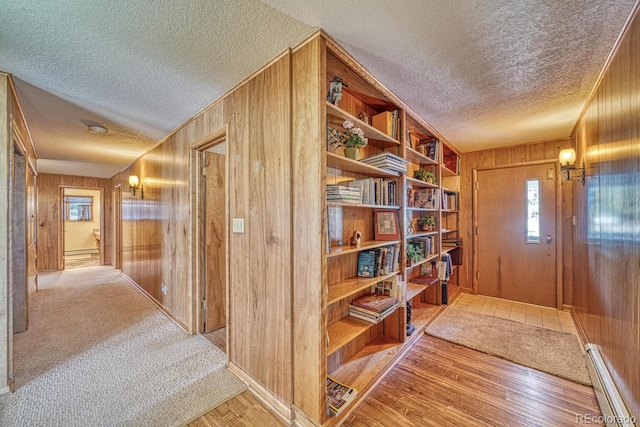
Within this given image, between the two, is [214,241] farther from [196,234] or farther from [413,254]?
[413,254]

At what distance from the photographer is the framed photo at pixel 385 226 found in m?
2.22

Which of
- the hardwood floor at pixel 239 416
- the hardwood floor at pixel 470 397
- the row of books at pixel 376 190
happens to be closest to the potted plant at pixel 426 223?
the row of books at pixel 376 190

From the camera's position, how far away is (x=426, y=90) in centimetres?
204

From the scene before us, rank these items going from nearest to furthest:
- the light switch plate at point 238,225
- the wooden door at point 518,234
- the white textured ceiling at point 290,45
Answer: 1. the white textured ceiling at point 290,45
2. the light switch plate at point 238,225
3. the wooden door at point 518,234

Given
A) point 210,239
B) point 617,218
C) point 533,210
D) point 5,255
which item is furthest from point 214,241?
point 533,210

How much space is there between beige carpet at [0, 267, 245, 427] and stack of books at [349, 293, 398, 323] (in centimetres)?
103

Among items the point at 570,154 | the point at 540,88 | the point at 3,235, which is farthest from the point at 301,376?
the point at 570,154

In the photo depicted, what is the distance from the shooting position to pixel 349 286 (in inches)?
71.8

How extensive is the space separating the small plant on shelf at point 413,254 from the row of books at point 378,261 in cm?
42

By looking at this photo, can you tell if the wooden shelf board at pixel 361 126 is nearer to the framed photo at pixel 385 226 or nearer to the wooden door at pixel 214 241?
the framed photo at pixel 385 226

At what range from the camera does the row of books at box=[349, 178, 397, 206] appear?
193 centimetres

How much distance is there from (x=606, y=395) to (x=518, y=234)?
2555 millimetres

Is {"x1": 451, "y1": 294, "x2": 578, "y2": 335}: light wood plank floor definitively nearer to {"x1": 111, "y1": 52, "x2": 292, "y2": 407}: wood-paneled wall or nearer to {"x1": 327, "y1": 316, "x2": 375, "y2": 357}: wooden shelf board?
{"x1": 327, "y1": 316, "x2": 375, "y2": 357}: wooden shelf board

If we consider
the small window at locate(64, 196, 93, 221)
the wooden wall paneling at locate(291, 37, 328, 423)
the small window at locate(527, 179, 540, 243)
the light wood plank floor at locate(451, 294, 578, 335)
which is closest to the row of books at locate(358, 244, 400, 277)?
the wooden wall paneling at locate(291, 37, 328, 423)
